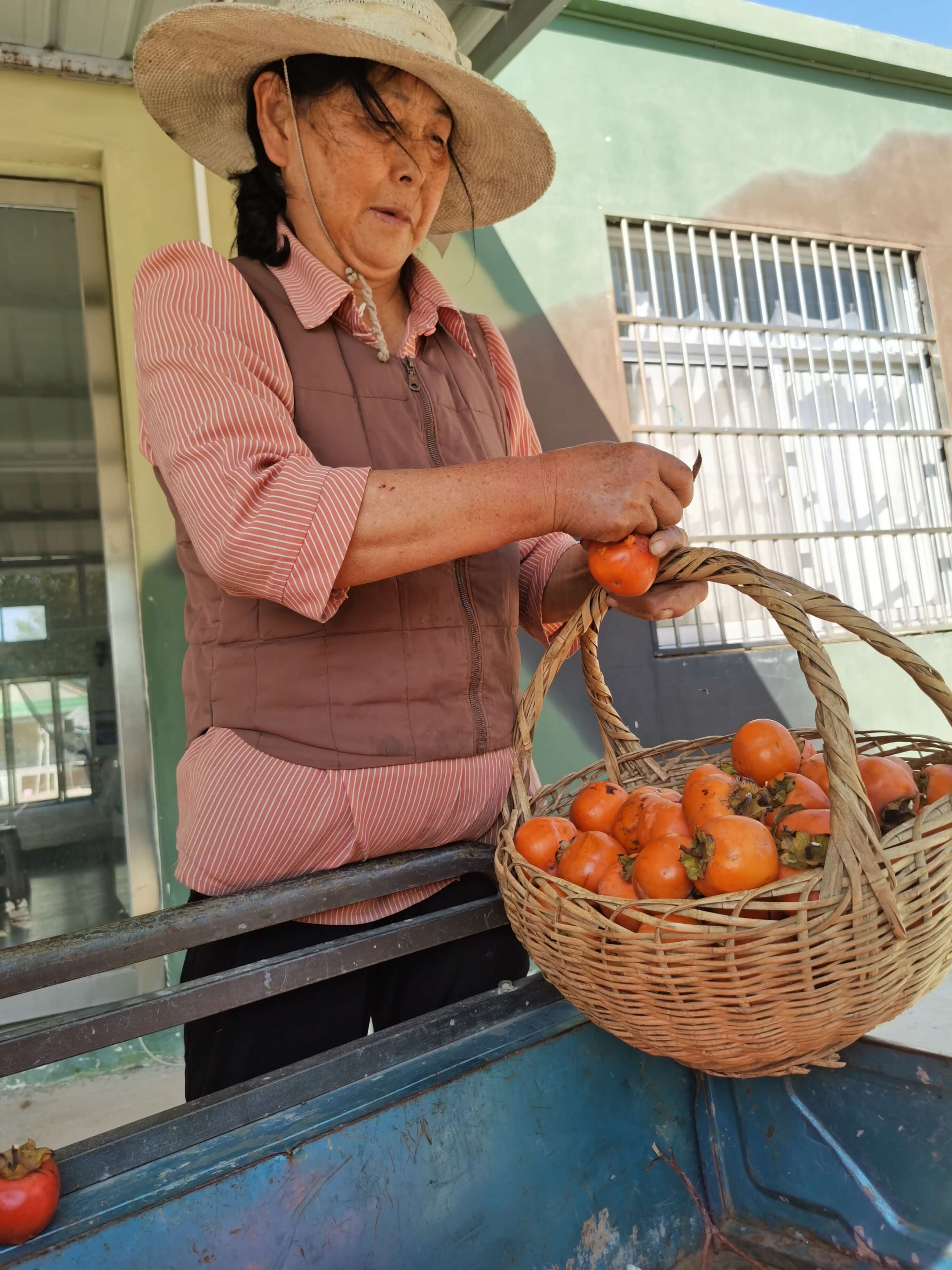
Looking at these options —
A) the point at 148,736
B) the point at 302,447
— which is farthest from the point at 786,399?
the point at 302,447

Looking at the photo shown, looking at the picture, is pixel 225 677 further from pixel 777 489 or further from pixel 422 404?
pixel 777 489

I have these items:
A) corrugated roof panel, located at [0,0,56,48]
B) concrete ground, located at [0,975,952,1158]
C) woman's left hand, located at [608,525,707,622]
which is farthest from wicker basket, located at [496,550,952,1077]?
corrugated roof panel, located at [0,0,56,48]

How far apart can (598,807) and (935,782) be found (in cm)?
40

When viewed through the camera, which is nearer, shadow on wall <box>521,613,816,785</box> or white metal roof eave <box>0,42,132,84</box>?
white metal roof eave <box>0,42,132,84</box>

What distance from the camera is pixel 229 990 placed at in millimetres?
1054

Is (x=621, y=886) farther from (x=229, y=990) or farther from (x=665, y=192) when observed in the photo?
(x=665, y=192)

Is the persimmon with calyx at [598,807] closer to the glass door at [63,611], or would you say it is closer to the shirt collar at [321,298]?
the shirt collar at [321,298]

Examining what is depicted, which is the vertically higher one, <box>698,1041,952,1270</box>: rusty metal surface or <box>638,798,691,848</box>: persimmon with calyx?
<box>638,798,691,848</box>: persimmon with calyx

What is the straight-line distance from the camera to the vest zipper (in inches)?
54.6

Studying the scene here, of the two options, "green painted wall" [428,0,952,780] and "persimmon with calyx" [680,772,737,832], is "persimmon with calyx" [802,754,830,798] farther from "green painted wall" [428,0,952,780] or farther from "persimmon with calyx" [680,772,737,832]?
"green painted wall" [428,0,952,780]

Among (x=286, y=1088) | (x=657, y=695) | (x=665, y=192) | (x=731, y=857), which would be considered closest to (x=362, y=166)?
(x=731, y=857)

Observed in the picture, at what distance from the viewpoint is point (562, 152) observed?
3.99 meters

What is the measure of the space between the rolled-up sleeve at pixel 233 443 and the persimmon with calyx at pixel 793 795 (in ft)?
1.83

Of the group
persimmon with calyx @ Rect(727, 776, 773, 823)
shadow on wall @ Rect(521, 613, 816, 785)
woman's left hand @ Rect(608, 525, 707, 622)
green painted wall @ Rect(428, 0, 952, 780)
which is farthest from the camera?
green painted wall @ Rect(428, 0, 952, 780)
